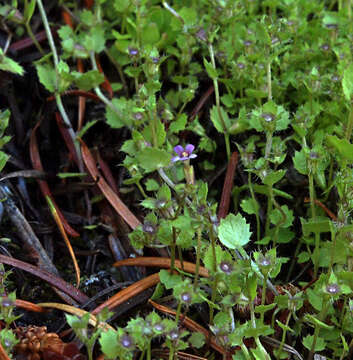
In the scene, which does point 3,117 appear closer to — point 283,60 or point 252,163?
point 252,163

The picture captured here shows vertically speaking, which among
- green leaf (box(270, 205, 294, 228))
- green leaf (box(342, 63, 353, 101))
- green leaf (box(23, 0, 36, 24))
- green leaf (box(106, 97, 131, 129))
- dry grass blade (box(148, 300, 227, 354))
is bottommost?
dry grass blade (box(148, 300, 227, 354))

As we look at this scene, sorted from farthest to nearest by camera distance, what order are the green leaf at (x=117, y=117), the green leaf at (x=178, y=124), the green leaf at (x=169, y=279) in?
the green leaf at (x=117, y=117) < the green leaf at (x=178, y=124) < the green leaf at (x=169, y=279)

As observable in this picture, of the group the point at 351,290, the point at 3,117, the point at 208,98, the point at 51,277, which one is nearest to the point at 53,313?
the point at 51,277

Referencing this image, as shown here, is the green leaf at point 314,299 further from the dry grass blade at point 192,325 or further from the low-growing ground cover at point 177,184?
the dry grass blade at point 192,325

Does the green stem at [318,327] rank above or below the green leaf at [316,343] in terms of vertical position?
above

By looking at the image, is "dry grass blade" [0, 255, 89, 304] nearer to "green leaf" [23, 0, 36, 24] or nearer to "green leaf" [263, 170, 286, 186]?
"green leaf" [263, 170, 286, 186]

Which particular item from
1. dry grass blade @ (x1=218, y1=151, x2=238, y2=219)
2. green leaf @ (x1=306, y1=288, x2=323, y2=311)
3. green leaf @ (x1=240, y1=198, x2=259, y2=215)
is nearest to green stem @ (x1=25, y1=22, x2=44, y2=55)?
dry grass blade @ (x1=218, y1=151, x2=238, y2=219)

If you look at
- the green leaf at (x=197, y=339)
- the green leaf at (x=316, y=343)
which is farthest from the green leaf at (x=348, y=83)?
the green leaf at (x=197, y=339)
